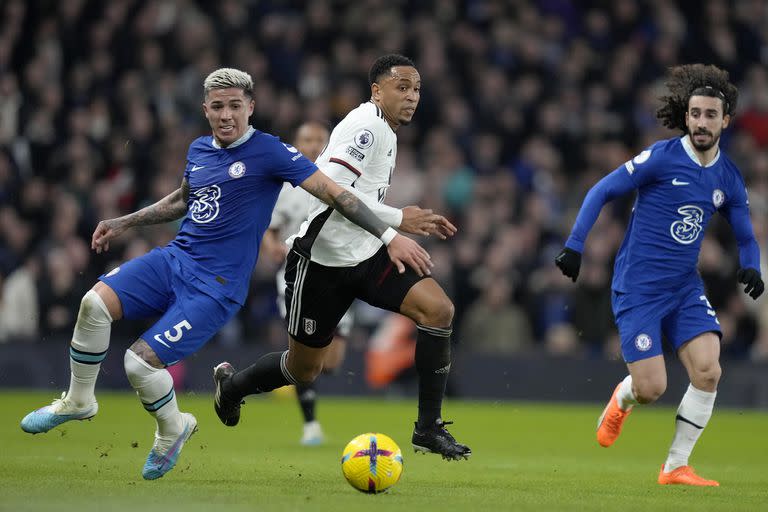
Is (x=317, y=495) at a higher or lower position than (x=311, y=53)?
lower

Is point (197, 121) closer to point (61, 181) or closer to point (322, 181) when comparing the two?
point (61, 181)

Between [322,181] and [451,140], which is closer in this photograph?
[322,181]

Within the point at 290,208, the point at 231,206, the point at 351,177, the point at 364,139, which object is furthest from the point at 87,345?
the point at 290,208

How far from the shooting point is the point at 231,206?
8.23 metres

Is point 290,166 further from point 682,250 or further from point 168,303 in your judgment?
point 682,250

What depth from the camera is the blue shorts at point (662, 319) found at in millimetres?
8930

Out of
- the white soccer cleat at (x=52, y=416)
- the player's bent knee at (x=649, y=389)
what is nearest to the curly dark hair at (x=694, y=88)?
the player's bent knee at (x=649, y=389)

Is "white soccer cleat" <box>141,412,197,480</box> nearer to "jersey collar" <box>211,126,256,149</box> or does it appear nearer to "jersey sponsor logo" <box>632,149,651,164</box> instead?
"jersey collar" <box>211,126,256,149</box>

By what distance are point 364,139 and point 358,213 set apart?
0.68 metres

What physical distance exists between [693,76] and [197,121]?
10.4 meters

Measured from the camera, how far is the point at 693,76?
916cm

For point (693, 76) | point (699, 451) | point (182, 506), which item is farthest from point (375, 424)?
point (182, 506)

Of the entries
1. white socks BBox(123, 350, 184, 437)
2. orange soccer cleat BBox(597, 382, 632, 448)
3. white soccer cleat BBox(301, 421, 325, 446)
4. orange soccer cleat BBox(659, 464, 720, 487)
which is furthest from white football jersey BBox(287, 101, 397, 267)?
white soccer cleat BBox(301, 421, 325, 446)

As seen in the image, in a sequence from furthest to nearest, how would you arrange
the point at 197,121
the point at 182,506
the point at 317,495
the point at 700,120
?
the point at 197,121 → the point at 700,120 → the point at 317,495 → the point at 182,506
